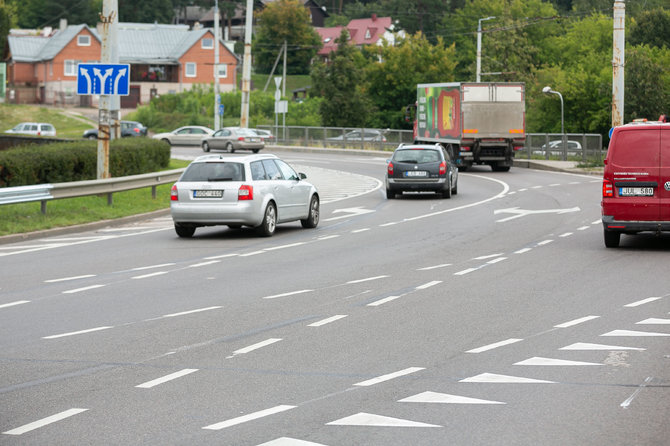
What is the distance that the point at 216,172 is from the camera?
1972 cm

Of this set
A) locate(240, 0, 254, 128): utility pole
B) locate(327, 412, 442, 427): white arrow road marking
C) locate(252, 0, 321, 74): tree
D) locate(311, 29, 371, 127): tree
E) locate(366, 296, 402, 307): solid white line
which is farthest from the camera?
locate(252, 0, 321, 74): tree

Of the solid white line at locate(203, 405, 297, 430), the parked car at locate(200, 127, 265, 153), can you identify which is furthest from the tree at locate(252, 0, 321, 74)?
the solid white line at locate(203, 405, 297, 430)

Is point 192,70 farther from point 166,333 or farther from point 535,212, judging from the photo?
point 166,333

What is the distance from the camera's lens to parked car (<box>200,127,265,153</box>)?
57.8 meters

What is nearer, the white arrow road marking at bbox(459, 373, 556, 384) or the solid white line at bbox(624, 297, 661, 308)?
the white arrow road marking at bbox(459, 373, 556, 384)

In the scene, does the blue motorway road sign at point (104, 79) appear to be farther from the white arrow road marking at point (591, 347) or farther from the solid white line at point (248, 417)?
the solid white line at point (248, 417)

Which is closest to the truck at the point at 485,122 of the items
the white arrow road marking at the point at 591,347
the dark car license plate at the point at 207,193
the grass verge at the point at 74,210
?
the grass verge at the point at 74,210

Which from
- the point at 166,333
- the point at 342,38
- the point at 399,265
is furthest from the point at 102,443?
the point at 342,38

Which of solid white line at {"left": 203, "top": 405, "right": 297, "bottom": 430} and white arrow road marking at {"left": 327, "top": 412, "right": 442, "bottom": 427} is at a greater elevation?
white arrow road marking at {"left": 327, "top": 412, "right": 442, "bottom": 427}

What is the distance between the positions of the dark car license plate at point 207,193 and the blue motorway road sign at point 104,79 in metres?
5.37

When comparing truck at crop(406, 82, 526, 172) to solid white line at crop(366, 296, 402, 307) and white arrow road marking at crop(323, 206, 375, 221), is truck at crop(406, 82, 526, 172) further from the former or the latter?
solid white line at crop(366, 296, 402, 307)

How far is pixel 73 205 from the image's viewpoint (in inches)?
928

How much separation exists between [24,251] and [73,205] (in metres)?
5.92

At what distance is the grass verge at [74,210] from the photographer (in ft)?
67.4
